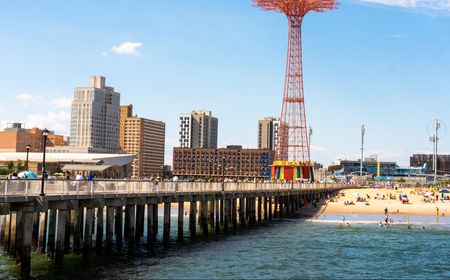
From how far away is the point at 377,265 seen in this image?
1601 inches

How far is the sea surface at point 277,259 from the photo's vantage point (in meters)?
33.9

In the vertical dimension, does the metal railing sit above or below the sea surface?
above

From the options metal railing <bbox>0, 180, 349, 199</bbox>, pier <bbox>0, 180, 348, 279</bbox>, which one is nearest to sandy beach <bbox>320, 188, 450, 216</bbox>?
pier <bbox>0, 180, 348, 279</bbox>

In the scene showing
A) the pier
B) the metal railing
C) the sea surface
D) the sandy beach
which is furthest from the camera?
the sandy beach

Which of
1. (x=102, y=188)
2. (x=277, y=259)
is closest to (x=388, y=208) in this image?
(x=277, y=259)

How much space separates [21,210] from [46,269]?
6.50m

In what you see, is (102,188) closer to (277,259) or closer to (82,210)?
(82,210)

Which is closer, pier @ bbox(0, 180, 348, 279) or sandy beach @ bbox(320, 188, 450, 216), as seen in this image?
pier @ bbox(0, 180, 348, 279)

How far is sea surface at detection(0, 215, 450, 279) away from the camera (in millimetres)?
33906

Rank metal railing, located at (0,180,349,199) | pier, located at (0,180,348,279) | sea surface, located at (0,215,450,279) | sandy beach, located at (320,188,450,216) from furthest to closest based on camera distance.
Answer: sandy beach, located at (320,188,450,216)
sea surface, located at (0,215,450,279)
pier, located at (0,180,348,279)
metal railing, located at (0,180,349,199)

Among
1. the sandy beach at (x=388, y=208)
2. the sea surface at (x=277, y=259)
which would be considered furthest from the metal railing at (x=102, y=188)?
the sandy beach at (x=388, y=208)

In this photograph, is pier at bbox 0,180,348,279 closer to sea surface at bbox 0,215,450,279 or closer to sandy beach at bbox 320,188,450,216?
sea surface at bbox 0,215,450,279

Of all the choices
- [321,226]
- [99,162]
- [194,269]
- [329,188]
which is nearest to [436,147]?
[329,188]

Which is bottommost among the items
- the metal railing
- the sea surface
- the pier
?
the sea surface
